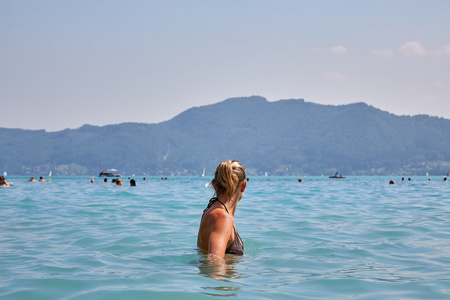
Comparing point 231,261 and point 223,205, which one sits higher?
point 223,205

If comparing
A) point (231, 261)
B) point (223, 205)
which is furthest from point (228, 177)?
point (231, 261)

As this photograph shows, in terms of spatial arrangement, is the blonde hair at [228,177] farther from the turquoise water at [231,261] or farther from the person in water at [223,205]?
the turquoise water at [231,261]

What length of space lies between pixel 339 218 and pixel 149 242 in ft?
24.3

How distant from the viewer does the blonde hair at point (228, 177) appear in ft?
18.9

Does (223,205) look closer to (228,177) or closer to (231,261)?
(228,177)

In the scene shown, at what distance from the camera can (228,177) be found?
5.81 meters

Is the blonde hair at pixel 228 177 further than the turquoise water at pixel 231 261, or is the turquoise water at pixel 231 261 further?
the blonde hair at pixel 228 177

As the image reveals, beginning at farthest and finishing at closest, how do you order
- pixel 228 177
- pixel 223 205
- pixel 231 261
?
1. pixel 231 261
2. pixel 223 205
3. pixel 228 177

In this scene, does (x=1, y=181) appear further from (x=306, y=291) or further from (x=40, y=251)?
(x=306, y=291)

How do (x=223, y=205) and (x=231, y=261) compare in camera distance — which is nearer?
(x=223, y=205)

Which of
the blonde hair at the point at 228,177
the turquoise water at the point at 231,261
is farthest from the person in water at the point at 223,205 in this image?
the turquoise water at the point at 231,261

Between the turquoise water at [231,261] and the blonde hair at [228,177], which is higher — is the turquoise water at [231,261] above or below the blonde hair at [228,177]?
below

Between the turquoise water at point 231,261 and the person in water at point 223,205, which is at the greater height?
the person in water at point 223,205

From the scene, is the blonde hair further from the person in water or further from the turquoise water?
the turquoise water
